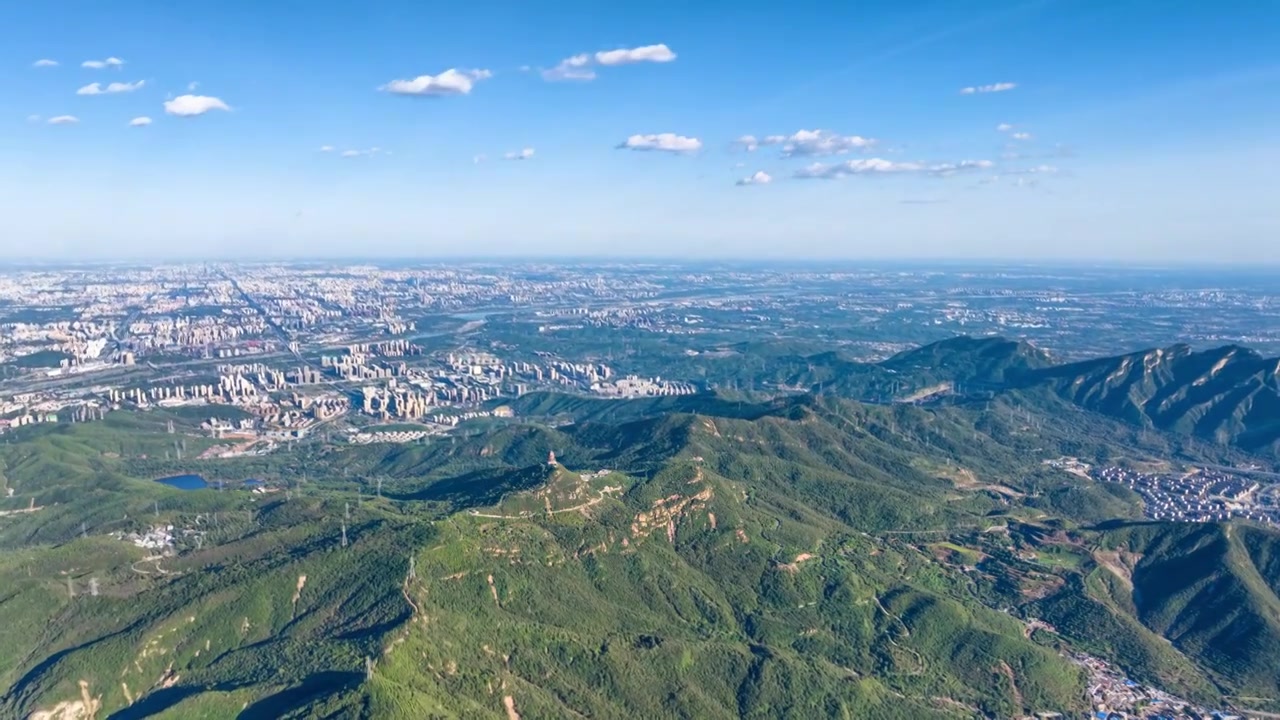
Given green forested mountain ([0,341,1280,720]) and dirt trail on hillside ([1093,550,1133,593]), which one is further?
dirt trail on hillside ([1093,550,1133,593])

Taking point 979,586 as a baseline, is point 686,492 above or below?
above

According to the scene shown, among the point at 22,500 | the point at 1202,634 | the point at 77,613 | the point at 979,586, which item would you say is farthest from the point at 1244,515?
the point at 22,500

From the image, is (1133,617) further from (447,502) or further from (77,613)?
(77,613)

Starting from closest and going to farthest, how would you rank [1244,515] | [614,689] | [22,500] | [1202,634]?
1. [614,689]
2. [1202,634]
3. [22,500]
4. [1244,515]

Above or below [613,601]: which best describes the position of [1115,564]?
below

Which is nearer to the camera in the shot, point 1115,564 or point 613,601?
point 613,601

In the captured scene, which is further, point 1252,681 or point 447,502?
point 447,502

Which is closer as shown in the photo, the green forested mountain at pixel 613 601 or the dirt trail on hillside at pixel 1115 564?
the green forested mountain at pixel 613 601

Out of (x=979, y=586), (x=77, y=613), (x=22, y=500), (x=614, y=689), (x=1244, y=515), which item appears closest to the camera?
(x=614, y=689)

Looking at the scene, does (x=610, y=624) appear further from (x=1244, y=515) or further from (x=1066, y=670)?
(x=1244, y=515)

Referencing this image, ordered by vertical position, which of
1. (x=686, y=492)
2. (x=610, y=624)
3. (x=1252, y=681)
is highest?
(x=686, y=492)
